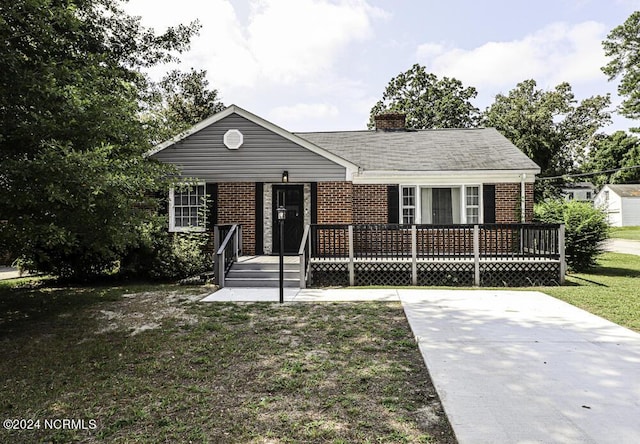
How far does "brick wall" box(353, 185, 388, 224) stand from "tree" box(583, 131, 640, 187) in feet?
156

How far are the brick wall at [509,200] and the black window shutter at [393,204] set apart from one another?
2.97 m

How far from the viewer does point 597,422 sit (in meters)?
3.03

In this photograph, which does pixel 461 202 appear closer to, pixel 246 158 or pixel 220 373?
pixel 246 158

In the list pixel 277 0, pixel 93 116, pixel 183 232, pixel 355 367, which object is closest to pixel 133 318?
pixel 93 116

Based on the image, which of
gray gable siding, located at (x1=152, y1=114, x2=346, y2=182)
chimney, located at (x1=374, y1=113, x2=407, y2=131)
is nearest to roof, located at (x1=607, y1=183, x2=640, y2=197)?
chimney, located at (x1=374, y1=113, x2=407, y2=131)

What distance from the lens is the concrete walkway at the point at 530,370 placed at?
297cm

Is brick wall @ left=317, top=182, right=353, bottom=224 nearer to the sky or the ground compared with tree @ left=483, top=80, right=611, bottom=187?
nearer to the ground

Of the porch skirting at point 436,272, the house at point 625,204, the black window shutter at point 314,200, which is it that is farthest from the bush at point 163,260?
the house at point 625,204

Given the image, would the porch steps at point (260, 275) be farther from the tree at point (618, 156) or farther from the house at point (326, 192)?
the tree at point (618, 156)

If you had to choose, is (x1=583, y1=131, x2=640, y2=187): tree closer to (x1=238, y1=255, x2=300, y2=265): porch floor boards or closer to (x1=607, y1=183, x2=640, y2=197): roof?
(x1=607, y1=183, x2=640, y2=197): roof

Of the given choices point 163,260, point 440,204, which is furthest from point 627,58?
point 163,260

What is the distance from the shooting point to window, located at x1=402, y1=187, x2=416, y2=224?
40.1 feet

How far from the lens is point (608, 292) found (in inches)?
325

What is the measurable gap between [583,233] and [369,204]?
238 inches
